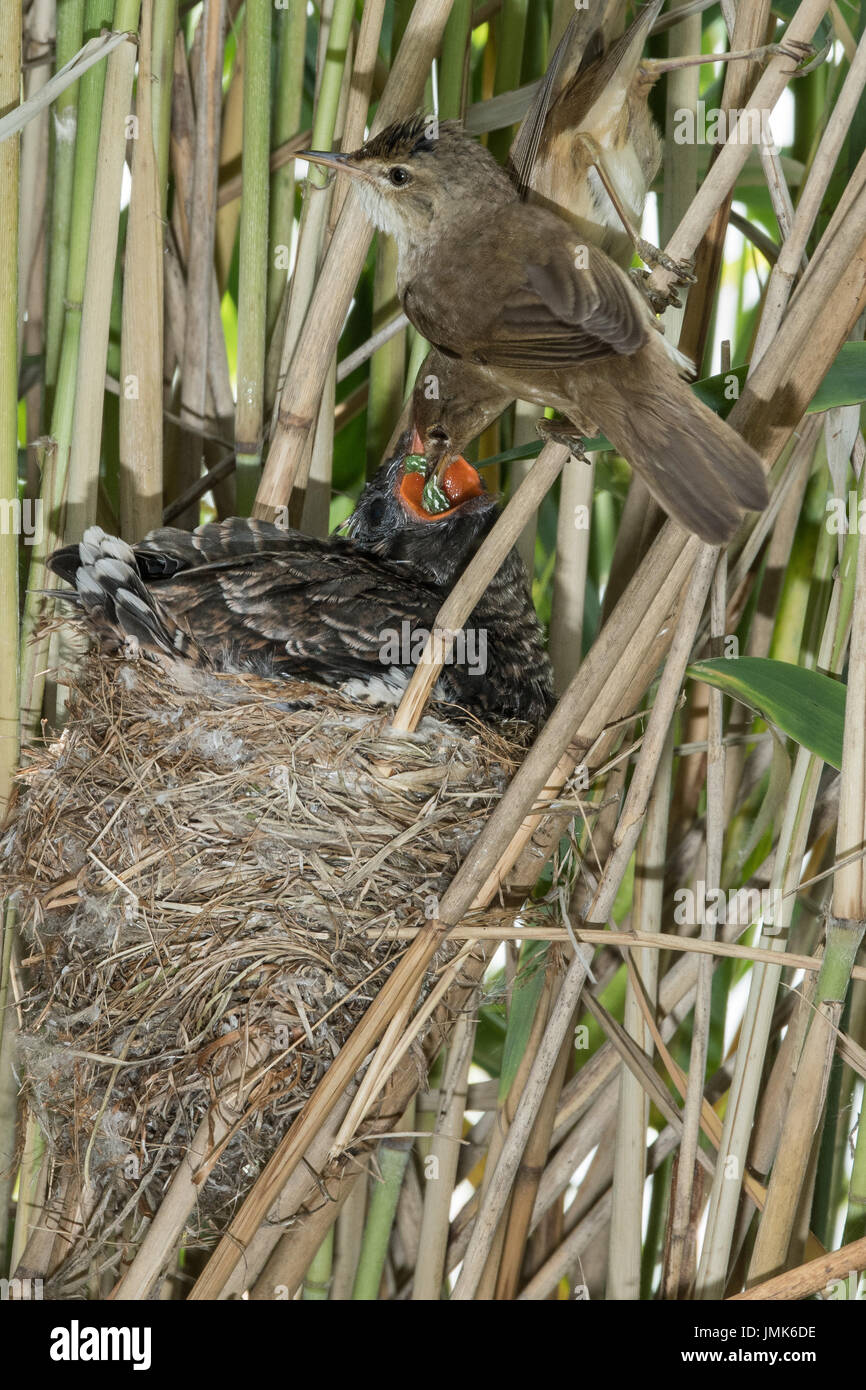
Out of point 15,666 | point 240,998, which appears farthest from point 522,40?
point 240,998

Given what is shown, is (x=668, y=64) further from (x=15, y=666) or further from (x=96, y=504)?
(x=15, y=666)

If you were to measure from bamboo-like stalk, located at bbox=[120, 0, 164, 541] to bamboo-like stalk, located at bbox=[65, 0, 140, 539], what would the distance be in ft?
0.10

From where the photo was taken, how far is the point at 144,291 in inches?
49.6

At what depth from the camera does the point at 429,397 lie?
4.14ft

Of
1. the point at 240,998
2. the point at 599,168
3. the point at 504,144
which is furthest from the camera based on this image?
the point at 504,144

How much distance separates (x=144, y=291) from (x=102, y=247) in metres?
0.06

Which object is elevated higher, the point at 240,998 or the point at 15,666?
the point at 15,666

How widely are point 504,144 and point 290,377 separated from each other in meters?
0.48

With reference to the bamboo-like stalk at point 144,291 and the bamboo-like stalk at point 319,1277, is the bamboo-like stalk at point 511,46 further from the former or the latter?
the bamboo-like stalk at point 319,1277

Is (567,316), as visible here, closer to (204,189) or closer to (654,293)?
(654,293)

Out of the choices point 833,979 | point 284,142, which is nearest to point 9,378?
point 284,142

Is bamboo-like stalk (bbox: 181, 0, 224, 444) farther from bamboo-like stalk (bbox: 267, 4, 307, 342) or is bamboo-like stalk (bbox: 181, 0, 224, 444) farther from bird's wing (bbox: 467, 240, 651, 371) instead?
bird's wing (bbox: 467, 240, 651, 371)

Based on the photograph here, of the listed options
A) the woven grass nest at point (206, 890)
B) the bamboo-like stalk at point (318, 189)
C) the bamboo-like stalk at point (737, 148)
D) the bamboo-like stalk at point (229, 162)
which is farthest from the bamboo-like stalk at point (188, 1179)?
the bamboo-like stalk at point (229, 162)

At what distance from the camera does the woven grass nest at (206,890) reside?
46.9 inches
